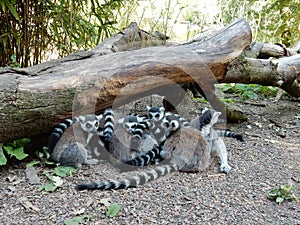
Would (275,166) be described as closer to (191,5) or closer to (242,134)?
(242,134)

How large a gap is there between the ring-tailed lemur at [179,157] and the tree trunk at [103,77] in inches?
19.7

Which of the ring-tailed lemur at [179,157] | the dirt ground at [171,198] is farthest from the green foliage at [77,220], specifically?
the ring-tailed lemur at [179,157]

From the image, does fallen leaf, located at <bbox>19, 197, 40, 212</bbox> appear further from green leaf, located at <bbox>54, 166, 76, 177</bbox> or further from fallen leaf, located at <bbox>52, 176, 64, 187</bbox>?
green leaf, located at <bbox>54, 166, 76, 177</bbox>

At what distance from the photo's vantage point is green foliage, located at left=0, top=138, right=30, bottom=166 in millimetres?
2533

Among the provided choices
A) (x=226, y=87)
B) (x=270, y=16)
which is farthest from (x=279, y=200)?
(x=270, y=16)

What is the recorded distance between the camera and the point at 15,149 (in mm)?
2639

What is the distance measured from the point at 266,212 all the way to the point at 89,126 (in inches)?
55.8

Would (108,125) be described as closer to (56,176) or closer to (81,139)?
(81,139)

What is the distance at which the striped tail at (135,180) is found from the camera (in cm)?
234

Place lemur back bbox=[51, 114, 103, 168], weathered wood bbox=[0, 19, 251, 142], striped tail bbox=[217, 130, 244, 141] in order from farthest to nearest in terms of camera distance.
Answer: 1. striped tail bbox=[217, 130, 244, 141]
2. lemur back bbox=[51, 114, 103, 168]
3. weathered wood bbox=[0, 19, 251, 142]

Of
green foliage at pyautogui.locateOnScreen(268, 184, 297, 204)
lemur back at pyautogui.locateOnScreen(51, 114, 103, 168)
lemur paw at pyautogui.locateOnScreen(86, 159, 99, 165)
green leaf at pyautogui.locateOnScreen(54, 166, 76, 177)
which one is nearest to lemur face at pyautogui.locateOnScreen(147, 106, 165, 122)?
lemur back at pyautogui.locateOnScreen(51, 114, 103, 168)

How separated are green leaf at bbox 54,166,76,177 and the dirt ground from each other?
0.14 ft

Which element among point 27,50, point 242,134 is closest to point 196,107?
point 242,134

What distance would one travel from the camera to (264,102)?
4.94 metres
